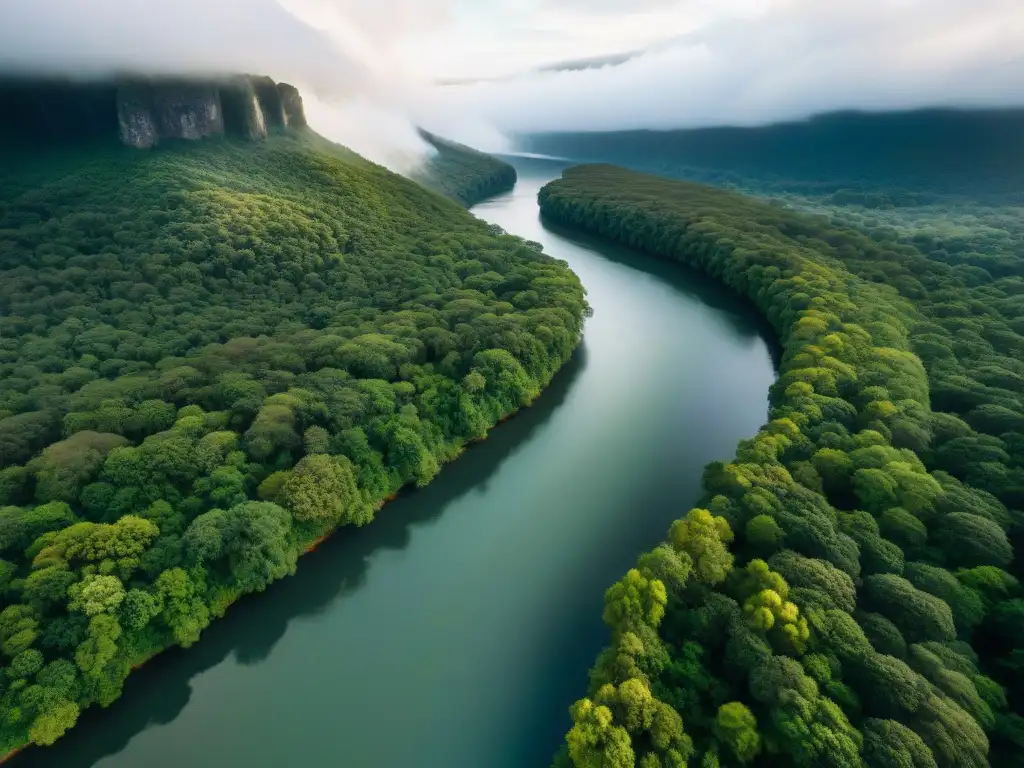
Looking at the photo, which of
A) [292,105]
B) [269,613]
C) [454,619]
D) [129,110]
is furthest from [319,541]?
[292,105]

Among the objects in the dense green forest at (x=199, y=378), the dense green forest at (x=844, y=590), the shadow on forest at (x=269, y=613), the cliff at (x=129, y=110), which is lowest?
the shadow on forest at (x=269, y=613)

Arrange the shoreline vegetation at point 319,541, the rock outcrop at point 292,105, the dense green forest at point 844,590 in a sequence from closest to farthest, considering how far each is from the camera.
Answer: the dense green forest at point 844,590 < the shoreline vegetation at point 319,541 < the rock outcrop at point 292,105

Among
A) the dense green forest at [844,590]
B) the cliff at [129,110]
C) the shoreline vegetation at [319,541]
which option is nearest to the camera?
the dense green forest at [844,590]

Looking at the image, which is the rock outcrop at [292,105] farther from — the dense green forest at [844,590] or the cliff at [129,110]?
the dense green forest at [844,590]

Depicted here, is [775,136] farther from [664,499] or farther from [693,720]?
[693,720]

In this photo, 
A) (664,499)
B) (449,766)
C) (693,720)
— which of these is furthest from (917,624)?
(449,766)

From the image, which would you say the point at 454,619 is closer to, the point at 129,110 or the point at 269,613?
the point at 269,613

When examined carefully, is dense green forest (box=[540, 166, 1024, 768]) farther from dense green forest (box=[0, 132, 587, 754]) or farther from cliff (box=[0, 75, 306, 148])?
cliff (box=[0, 75, 306, 148])

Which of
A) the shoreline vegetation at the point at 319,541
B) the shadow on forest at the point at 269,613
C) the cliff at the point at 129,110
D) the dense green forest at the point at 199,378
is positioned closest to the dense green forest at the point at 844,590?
the shadow on forest at the point at 269,613
